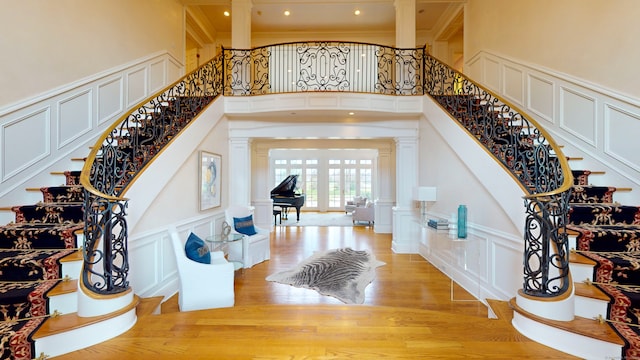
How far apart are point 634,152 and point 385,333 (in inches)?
142

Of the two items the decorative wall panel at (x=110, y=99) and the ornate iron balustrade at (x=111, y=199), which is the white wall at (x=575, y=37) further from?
the decorative wall panel at (x=110, y=99)

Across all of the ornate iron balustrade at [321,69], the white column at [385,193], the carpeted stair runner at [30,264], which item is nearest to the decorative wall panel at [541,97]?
the ornate iron balustrade at [321,69]

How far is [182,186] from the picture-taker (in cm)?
431

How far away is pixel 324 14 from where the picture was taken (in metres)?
7.57

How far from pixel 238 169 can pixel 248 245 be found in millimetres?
1980

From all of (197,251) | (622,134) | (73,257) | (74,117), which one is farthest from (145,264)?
(622,134)

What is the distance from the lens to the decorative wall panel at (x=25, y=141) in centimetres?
309

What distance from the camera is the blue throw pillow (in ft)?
17.8

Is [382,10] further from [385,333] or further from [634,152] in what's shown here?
[385,333]

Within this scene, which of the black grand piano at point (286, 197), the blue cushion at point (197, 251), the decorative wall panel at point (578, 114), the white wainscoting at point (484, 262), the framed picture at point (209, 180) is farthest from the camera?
the black grand piano at point (286, 197)

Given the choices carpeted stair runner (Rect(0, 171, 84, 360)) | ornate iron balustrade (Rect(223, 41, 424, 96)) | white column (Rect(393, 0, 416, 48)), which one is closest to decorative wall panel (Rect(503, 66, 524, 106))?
ornate iron balustrade (Rect(223, 41, 424, 96))

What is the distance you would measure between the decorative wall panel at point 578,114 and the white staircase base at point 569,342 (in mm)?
2943

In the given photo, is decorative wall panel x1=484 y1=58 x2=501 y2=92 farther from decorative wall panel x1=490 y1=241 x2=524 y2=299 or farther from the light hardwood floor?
the light hardwood floor

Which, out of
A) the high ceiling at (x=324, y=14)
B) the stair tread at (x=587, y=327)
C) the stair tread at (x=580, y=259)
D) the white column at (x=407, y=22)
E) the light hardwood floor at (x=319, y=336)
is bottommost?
the light hardwood floor at (x=319, y=336)
